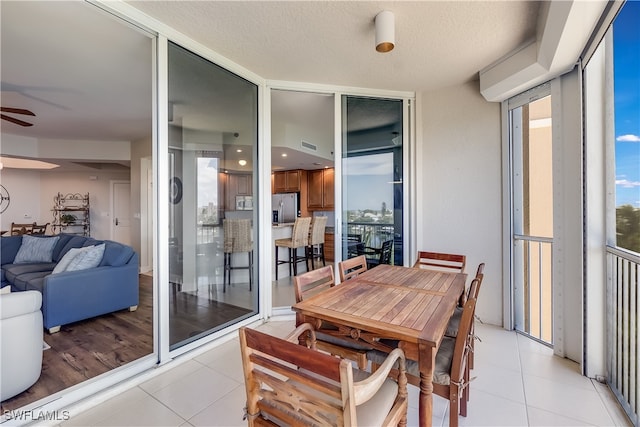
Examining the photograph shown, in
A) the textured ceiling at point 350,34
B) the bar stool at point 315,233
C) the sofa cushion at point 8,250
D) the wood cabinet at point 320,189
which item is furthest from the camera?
the wood cabinet at point 320,189

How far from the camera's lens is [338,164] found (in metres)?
3.23

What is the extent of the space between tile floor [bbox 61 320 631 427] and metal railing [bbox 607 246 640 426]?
10 cm

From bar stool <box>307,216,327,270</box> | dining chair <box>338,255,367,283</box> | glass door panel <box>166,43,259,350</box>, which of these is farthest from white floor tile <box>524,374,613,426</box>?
bar stool <box>307,216,327,270</box>

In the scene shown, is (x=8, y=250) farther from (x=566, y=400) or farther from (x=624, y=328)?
(x=624, y=328)

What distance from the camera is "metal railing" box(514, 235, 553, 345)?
2.79 meters

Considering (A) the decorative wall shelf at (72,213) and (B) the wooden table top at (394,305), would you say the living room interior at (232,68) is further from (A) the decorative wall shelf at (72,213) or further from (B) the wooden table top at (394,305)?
(A) the decorative wall shelf at (72,213)

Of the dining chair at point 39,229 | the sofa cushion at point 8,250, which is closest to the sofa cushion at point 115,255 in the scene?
the sofa cushion at point 8,250

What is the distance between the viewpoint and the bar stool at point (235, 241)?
289 cm

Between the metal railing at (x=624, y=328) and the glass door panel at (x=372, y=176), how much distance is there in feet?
5.88

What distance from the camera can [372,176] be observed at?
334cm

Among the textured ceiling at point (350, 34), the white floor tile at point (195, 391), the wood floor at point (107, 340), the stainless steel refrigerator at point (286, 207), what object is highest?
the textured ceiling at point (350, 34)

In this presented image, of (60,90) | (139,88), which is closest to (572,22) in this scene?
(139,88)

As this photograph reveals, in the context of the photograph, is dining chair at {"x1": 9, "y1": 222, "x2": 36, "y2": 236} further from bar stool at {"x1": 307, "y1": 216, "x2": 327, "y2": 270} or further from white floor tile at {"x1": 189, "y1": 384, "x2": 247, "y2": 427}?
white floor tile at {"x1": 189, "y1": 384, "x2": 247, "y2": 427}

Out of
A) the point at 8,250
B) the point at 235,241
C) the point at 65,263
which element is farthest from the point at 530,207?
the point at 8,250
